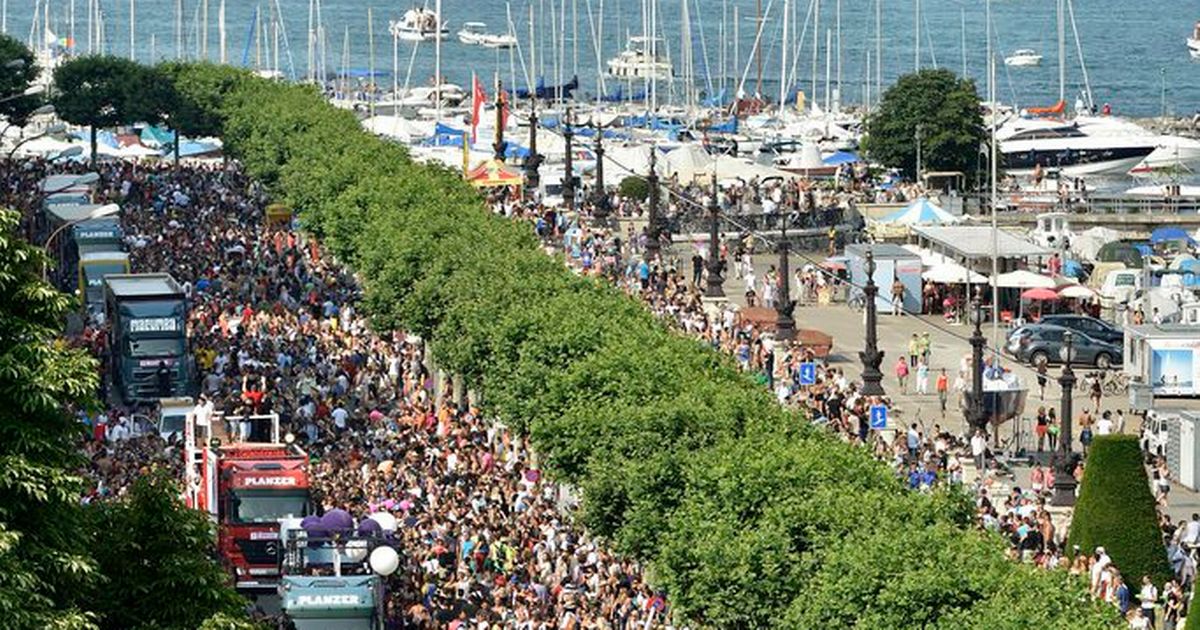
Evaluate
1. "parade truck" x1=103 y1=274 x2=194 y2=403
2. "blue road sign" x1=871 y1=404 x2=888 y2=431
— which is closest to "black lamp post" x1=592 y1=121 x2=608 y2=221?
"parade truck" x1=103 y1=274 x2=194 y2=403

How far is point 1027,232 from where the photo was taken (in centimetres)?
10644

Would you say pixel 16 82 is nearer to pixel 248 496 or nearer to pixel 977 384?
pixel 977 384

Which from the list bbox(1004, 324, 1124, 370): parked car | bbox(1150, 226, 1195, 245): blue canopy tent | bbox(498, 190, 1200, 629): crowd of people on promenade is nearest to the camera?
bbox(498, 190, 1200, 629): crowd of people on promenade

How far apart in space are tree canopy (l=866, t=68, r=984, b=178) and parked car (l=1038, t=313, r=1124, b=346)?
125 feet

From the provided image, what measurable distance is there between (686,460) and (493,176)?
55.8 meters

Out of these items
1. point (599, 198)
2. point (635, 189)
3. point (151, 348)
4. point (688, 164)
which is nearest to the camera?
point (151, 348)

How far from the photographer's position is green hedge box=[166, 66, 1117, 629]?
43.3 m

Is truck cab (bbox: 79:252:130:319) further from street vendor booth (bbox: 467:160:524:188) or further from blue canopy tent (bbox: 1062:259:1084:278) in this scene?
blue canopy tent (bbox: 1062:259:1084:278)

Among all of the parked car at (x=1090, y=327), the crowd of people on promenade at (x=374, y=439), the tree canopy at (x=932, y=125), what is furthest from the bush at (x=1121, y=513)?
the tree canopy at (x=932, y=125)

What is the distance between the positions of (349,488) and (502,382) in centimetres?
534

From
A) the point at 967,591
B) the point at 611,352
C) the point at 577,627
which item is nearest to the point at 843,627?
the point at 967,591

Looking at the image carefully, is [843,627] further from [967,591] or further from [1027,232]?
[1027,232]

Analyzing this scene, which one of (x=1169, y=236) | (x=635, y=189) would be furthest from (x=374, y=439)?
(x=635, y=189)

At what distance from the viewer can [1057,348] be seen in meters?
82.5
